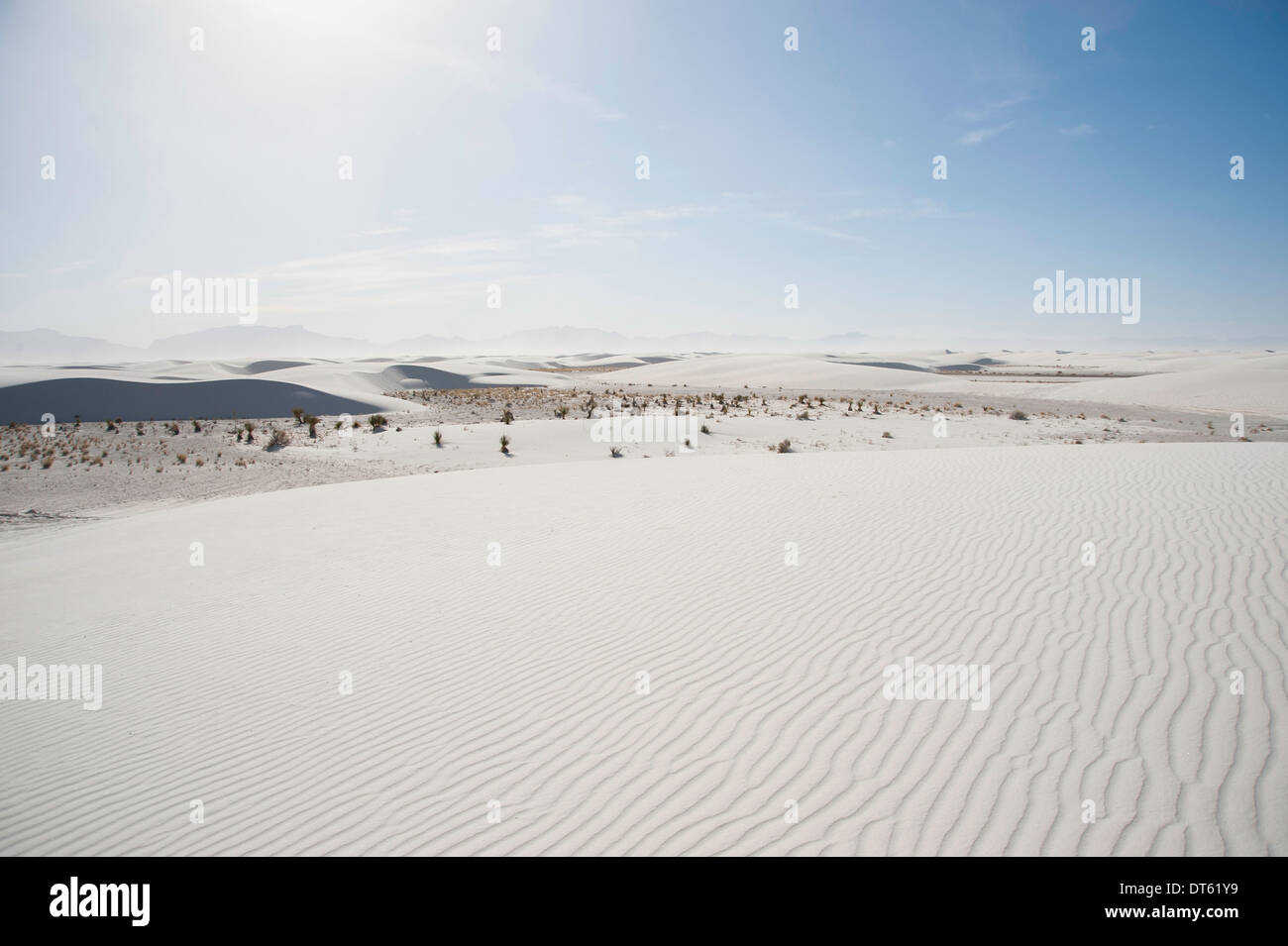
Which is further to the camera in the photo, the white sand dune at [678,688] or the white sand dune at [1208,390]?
the white sand dune at [1208,390]

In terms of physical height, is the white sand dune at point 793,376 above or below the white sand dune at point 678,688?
above

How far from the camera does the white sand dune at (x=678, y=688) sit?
3303 millimetres

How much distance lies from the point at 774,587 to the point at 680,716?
8.50ft

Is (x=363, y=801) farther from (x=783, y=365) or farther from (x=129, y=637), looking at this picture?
(x=783, y=365)

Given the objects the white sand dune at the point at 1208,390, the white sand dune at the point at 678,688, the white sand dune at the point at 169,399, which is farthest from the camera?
the white sand dune at the point at 1208,390

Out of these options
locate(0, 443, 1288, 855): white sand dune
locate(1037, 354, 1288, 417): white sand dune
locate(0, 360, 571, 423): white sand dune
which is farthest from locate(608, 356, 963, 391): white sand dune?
locate(0, 443, 1288, 855): white sand dune

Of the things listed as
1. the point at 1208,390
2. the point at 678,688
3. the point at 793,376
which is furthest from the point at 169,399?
the point at 1208,390

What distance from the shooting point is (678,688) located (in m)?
4.61

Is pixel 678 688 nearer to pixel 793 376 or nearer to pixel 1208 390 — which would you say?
pixel 1208 390

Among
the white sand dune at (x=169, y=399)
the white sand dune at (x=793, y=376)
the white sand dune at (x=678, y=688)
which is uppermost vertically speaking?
the white sand dune at (x=793, y=376)

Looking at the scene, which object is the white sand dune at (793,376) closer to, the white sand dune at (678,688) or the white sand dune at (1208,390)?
the white sand dune at (1208,390)

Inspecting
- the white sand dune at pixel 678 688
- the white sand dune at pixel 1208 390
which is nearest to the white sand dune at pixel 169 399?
the white sand dune at pixel 678 688

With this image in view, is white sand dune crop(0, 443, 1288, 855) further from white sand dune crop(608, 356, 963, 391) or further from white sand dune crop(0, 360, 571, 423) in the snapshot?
white sand dune crop(608, 356, 963, 391)

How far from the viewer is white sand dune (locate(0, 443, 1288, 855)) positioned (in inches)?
130
